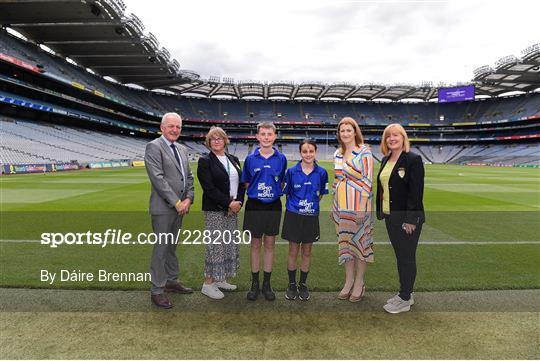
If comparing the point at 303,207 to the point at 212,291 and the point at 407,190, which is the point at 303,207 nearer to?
the point at 407,190

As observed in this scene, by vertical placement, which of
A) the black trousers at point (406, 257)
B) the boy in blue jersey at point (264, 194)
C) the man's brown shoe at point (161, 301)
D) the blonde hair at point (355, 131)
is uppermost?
the blonde hair at point (355, 131)

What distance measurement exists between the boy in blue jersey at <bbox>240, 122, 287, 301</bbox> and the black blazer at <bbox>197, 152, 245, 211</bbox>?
29 centimetres

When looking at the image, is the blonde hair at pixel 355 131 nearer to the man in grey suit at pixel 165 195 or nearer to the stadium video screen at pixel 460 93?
the man in grey suit at pixel 165 195

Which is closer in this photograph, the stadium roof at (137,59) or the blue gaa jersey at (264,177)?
the blue gaa jersey at (264,177)

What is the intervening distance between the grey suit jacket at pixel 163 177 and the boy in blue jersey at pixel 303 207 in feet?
4.60

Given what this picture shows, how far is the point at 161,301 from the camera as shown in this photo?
366 centimetres

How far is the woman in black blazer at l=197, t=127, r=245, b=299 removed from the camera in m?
3.92

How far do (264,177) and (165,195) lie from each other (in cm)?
123

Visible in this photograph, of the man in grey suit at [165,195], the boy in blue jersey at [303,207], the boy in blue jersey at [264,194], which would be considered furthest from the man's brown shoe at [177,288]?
the boy in blue jersey at [303,207]

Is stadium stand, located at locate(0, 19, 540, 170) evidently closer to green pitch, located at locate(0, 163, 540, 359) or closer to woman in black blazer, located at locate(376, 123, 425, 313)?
green pitch, located at locate(0, 163, 540, 359)

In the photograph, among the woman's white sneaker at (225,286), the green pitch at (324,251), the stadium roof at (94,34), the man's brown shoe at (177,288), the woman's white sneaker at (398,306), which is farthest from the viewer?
the stadium roof at (94,34)

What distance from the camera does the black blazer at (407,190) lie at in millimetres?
3557

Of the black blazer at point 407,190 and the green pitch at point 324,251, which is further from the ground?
the black blazer at point 407,190

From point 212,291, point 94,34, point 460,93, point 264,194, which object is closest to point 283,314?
point 212,291
